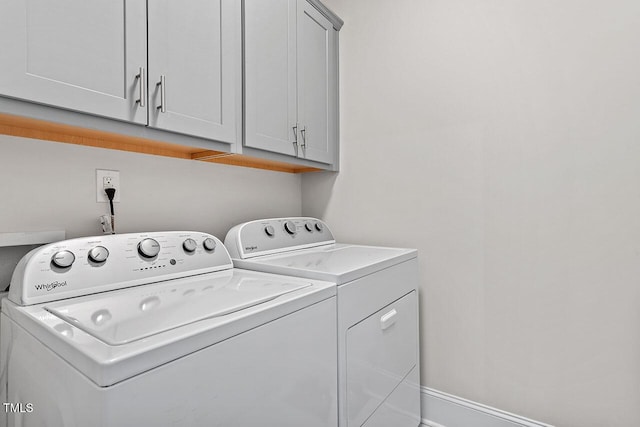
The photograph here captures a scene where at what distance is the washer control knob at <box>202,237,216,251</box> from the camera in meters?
1.25

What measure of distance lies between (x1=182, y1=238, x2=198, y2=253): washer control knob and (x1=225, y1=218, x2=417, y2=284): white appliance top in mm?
202

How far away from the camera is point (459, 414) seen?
5.37 feet

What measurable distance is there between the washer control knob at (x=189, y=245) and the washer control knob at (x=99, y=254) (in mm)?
246

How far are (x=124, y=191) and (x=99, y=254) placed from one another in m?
0.38

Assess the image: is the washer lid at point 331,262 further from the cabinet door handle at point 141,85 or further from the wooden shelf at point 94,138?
the cabinet door handle at point 141,85

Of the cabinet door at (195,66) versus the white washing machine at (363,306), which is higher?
the cabinet door at (195,66)

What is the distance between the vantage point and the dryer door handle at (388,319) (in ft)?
4.22

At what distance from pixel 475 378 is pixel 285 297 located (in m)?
1.27

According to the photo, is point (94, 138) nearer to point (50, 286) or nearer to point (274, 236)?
point (50, 286)

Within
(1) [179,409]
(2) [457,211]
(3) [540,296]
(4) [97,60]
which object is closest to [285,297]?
(1) [179,409]

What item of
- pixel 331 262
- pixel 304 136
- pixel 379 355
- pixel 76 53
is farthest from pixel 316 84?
pixel 379 355

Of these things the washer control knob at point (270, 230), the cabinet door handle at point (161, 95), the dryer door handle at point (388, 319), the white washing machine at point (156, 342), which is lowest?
the dryer door handle at point (388, 319)

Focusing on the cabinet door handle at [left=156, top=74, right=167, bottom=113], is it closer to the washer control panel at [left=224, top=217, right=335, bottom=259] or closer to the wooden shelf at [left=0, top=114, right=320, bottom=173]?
the wooden shelf at [left=0, top=114, right=320, bottom=173]

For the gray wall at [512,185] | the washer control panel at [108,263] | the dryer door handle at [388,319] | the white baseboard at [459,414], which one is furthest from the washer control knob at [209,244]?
the white baseboard at [459,414]
